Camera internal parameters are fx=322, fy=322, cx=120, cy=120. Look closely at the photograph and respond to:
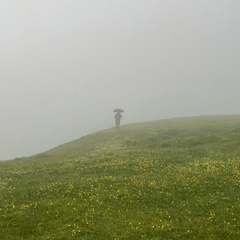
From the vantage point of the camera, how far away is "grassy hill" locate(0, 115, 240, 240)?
19297 millimetres

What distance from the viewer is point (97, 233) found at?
19125 mm

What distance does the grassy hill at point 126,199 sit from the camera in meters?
19.3

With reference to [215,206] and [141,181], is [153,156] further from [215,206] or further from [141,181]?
[215,206]

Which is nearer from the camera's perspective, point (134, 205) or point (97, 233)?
point (97, 233)

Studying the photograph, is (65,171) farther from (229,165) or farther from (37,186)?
(229,165)

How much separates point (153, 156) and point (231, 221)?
66.3 feet

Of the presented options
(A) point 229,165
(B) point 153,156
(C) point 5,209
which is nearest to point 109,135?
(B) point 153,156

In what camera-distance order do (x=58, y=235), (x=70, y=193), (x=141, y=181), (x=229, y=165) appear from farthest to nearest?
(x=229, y=165) < (x=141, y=181) < (x=70, y=193) < (x=58, y=235)

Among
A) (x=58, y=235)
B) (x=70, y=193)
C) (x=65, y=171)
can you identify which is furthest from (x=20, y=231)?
(x=65, y=171)

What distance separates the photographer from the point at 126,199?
23953 millimetres

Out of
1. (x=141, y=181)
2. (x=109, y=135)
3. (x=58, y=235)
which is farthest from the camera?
(x=109, y=135)

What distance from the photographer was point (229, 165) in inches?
1256

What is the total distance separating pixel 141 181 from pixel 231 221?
967cm

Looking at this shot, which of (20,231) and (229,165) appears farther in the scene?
(229,165)
